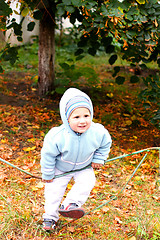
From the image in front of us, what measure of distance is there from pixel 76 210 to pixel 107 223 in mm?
651

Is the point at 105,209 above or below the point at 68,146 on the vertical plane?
below

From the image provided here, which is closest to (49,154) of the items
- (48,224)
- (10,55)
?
(48,224)

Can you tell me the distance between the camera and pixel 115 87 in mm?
6207

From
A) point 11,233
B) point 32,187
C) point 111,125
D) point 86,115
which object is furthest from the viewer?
point 111,125

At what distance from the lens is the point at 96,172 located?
3682mm

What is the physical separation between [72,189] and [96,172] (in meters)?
1.29

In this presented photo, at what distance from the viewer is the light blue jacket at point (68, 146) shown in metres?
2.17

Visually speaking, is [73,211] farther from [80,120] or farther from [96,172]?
[96,172]

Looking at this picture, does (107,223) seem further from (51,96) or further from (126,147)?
(51,96)

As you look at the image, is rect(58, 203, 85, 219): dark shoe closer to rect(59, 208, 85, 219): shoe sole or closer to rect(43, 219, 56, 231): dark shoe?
rect(59, 208, 85, 219): shoe sole

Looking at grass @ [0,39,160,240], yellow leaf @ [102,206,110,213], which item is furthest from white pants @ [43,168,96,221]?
yellow leaf @ [102,206,110,213]

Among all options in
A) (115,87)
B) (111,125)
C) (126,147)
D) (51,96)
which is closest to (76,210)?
(126,147)

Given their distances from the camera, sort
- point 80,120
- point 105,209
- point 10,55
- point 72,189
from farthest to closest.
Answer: point 10,55 → point 105,209 → point 72,189 → point 80,120

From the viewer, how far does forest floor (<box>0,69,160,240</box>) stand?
2.62 meters
